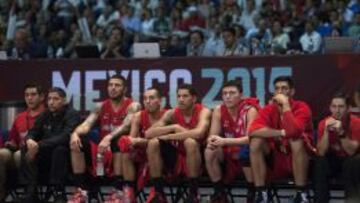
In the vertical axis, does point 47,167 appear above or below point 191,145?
below

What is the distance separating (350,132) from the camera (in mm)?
10562

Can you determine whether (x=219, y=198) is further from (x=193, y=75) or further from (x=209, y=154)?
(x=193, y=75)

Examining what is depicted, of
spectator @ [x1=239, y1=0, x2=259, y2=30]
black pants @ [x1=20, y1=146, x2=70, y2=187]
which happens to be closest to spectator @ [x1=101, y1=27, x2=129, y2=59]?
spectator @ [x1=239, y1=0, x2=259, y2=30]

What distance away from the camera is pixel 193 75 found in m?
13.1

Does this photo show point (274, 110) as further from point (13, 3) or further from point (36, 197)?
point (13, 3)

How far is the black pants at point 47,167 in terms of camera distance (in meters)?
11.6

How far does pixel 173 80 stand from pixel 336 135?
3094 mm

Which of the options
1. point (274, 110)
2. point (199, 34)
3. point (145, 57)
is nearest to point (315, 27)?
point (199, 34)

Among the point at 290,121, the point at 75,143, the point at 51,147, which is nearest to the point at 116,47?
the point at 51,147

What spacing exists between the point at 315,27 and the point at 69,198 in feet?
20.4

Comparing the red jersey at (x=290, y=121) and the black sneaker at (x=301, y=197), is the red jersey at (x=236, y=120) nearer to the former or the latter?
the red jersey at (x=290, y=121)

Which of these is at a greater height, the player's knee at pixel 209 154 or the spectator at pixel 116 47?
the spectator at pixel 116 47

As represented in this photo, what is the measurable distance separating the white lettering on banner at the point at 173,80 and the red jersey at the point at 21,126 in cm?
127

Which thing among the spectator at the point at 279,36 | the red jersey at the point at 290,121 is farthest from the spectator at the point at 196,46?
the red jersey at the point at 290,121
